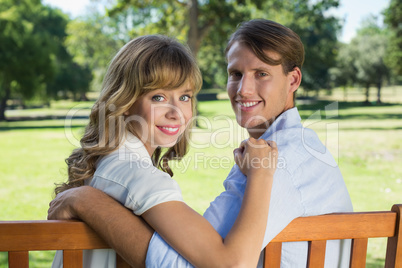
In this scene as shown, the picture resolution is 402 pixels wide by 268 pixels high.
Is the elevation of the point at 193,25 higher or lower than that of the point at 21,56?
higher

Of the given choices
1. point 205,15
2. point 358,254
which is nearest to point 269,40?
point 358,254

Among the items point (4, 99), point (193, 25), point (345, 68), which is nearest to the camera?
point (193, 25)

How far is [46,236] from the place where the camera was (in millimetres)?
1331

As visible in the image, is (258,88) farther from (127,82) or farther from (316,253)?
(316,253)

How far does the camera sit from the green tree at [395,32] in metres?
23.2

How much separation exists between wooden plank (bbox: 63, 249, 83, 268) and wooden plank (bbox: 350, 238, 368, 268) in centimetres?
102

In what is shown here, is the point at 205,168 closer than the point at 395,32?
Yes

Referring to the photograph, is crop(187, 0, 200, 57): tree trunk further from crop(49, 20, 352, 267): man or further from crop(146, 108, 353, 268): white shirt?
crop(146, 108, 353, 268): white shirt

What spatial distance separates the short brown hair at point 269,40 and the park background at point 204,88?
35cm

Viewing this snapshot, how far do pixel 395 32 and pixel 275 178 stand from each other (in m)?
28.3

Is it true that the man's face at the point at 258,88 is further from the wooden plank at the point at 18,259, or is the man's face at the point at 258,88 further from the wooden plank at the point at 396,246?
the wooden plank at the point at 18,259

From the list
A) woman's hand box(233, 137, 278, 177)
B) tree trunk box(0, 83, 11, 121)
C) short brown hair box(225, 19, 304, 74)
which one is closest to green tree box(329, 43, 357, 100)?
tree trunk box(0, 83, 11, 121)

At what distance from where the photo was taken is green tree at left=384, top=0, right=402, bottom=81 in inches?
913

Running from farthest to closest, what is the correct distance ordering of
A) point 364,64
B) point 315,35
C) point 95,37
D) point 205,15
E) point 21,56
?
point 364,64 → point 315,35 → point 95,37 → point 21,56 → point 205,15
